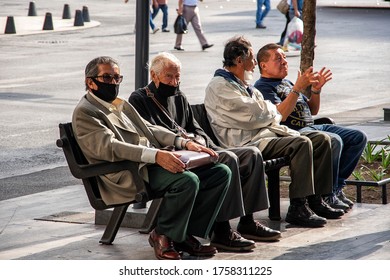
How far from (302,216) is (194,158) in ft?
4.57

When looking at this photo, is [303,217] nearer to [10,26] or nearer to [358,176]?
[358,176]

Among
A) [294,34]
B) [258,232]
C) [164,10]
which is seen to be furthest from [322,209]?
[164,10]

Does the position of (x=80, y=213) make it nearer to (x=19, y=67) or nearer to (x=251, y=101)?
(x=251, y=101)

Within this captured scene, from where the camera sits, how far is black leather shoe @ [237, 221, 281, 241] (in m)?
7.79

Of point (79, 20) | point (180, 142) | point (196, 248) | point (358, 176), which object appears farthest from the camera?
point (79, 20)

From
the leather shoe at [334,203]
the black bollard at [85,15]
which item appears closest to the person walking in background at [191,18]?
the black bollard at [85,15]

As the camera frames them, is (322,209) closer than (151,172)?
No

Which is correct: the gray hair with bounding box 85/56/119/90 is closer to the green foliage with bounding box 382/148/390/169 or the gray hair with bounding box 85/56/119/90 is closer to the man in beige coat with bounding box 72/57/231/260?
the man in beige coat with bounding box 72/57/231/260

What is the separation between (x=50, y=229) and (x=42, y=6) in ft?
90.6

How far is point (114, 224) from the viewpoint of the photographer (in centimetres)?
771

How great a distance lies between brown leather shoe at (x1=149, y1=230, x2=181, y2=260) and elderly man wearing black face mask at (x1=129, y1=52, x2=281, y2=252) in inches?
17.5

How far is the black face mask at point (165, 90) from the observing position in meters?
7.71

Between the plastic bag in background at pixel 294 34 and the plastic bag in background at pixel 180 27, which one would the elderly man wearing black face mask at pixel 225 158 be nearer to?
the plastic bag in background at pixel 180 27

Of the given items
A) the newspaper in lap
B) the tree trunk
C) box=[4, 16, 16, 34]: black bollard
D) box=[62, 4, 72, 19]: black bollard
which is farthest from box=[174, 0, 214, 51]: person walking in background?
the newspaper in lap
